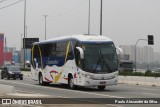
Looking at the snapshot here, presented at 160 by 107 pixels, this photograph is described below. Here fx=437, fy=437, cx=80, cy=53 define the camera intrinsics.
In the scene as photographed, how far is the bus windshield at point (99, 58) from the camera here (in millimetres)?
26344

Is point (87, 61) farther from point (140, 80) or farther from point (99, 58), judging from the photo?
point (140, 80)

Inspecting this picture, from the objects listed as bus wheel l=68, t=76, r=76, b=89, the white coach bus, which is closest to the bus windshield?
the white coach bus

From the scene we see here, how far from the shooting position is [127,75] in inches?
1656

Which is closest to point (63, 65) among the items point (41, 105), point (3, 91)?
point (3, 91)

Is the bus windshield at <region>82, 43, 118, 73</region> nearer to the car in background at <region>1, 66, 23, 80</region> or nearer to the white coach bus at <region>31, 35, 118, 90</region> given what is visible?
the white coach bus at <region>31, 35, 118, 90</region>

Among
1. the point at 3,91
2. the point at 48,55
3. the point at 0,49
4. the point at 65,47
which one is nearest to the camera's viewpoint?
the point at 3,91

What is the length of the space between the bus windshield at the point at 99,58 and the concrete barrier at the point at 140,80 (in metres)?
10.6

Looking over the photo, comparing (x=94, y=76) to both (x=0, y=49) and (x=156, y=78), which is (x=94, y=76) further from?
(x=0, y=49)

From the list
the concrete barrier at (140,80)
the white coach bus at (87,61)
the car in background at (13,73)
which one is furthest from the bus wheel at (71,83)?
the car in background at (13,73)

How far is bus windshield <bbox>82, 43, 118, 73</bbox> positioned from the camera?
86.4ft

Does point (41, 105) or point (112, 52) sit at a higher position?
point (112, 52)

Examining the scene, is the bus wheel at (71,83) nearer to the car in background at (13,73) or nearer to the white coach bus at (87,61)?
the white coach bus at (87,61)

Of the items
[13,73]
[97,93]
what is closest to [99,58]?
[97,93]

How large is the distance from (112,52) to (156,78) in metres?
10.7
